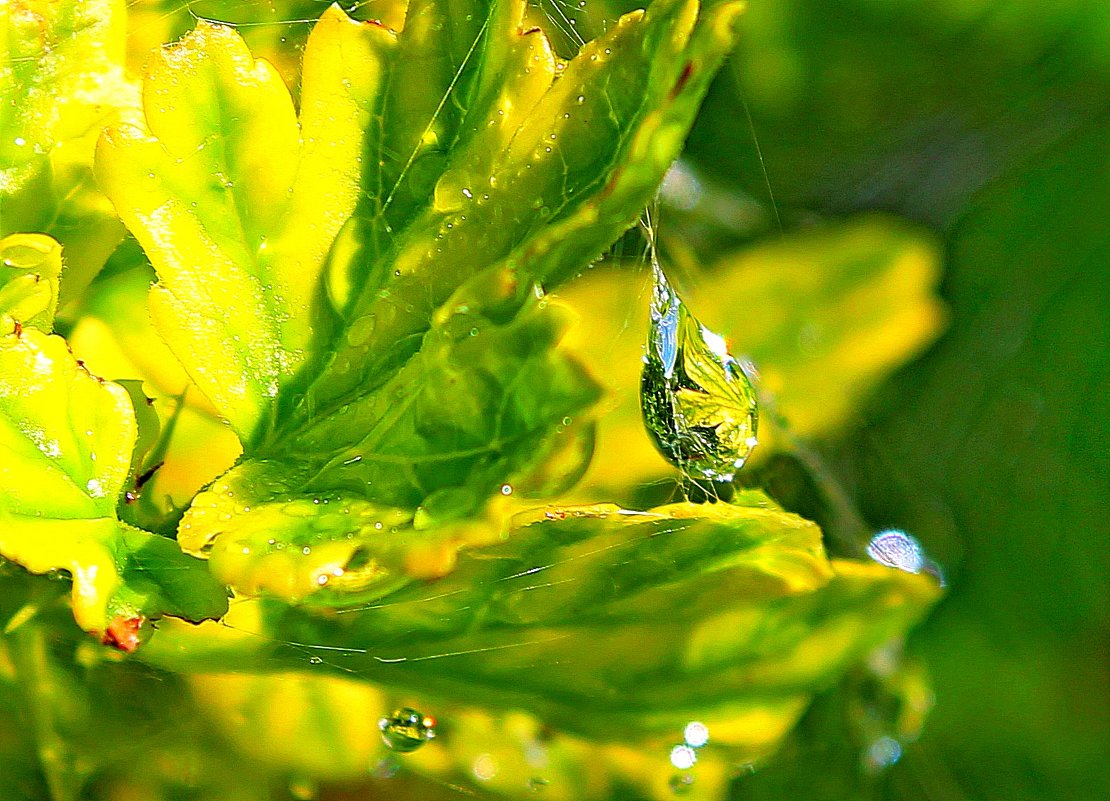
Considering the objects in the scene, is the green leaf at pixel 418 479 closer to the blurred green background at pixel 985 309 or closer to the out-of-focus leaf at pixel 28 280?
the out-of-focus leaf at pixel 28 280

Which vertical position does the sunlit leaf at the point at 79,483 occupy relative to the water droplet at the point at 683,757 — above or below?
above

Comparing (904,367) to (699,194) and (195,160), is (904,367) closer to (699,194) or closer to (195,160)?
(699,194)

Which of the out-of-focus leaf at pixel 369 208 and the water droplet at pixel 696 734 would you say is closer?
the out-of-focus leaf at pixel 369 208

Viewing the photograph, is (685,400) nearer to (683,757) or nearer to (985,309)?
(683,757)

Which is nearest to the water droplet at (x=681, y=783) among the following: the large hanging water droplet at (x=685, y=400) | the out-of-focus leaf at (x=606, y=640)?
the out-of-focus leaf at (x=606, y=640)

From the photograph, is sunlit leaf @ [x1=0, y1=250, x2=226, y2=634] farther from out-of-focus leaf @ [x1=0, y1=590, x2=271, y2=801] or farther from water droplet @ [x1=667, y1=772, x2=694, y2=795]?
water droplet @ [x1=667, y1=772, x2=694, y2=795]

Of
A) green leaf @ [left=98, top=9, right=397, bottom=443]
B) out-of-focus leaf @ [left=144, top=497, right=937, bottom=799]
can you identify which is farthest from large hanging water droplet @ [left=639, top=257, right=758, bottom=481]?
green leaf @ [left=98, top=9, right=397, bottom=443]
